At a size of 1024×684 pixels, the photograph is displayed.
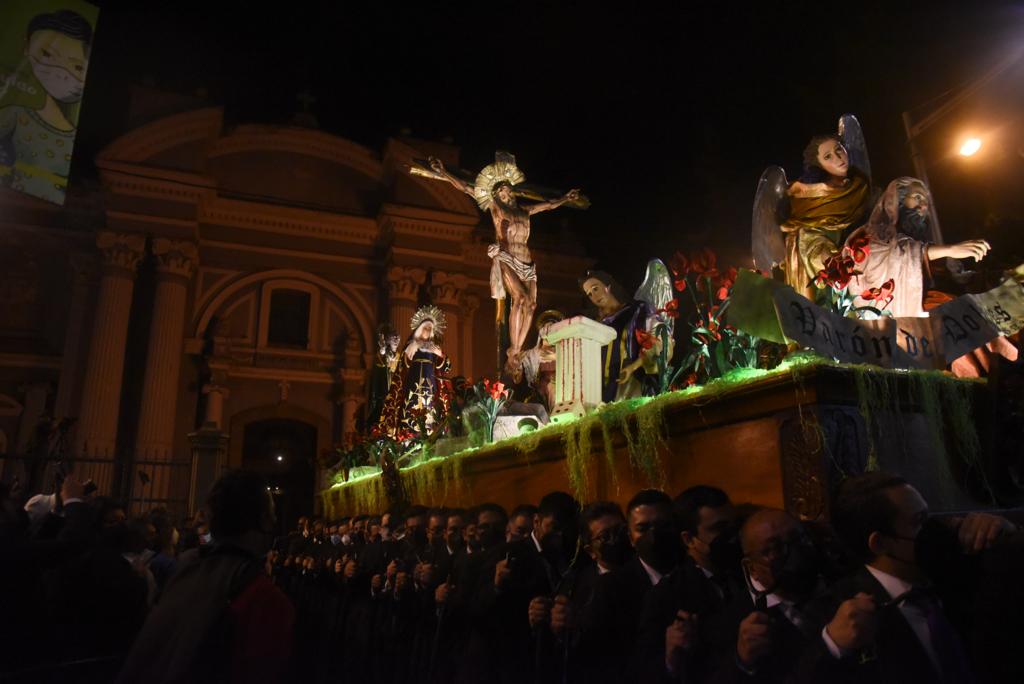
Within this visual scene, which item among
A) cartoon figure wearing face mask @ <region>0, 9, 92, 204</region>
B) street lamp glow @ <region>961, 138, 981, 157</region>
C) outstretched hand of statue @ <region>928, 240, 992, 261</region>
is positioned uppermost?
cartoon figure wearing face mask @ <region>0, 9, 92, 204</region>

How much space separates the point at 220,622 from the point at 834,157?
5.13 meters

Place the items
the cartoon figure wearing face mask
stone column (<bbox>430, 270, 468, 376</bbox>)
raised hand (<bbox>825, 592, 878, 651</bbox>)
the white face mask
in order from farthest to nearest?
1. stone column (<bbox>430, 270, 468, 376</bbox>)
2. the white face mask
3. the cartoon figure wearing face mask
4. raised hand (<bbox>825, 592, 878, 651</bbox>)

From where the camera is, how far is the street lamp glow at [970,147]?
11102mm

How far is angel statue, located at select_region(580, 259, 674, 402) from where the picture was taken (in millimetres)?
6391

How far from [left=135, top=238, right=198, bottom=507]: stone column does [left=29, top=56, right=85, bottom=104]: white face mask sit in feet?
12.4

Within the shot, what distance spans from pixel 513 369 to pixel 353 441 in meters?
5.15

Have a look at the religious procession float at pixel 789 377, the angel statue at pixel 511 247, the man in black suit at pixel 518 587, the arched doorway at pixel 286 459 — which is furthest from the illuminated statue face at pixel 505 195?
the arched doorway at pixel 286 459

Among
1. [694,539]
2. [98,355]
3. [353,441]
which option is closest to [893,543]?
[694,539]

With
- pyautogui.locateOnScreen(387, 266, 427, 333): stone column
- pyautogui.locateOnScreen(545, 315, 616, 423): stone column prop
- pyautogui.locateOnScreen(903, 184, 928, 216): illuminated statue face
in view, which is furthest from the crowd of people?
pyautogui.locateOnScreen(387, 266, 427, 333): stone column

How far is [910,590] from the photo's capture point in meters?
1.96

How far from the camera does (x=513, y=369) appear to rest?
29.4 ft

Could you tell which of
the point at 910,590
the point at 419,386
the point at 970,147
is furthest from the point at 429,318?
the point at 910,590

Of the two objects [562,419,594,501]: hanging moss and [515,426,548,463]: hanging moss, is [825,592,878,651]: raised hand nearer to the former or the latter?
[562,419,594,501]: hanging moss

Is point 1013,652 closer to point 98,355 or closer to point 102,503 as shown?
point 102,503
